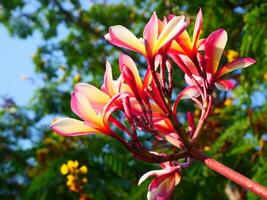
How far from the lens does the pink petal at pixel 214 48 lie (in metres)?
0.92

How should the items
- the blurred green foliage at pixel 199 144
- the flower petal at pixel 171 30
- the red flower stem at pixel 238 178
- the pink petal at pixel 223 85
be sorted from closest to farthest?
Answer: 1. the red flower stem at pixel 238 178
2. the flower petal at pixel 171 30
3. the pink petal at pixel 223 85
4. the blurred green foliage at pixel 199 144

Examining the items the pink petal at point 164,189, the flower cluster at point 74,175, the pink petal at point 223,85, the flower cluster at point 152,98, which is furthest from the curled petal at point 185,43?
the flower cluster at point 74,175

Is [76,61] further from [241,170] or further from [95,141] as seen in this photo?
[241,170]

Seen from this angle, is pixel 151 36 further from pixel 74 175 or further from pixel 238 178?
pixel 74 175

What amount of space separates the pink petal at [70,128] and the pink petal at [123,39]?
0.16 metres

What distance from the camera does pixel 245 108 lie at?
3021 mm

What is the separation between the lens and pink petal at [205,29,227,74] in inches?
36.4

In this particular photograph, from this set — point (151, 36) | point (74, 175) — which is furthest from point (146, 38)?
point (74, 175)

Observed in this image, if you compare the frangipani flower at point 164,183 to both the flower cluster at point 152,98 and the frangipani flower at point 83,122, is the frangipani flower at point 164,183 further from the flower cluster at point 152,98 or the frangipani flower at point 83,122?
the frangipani flower at point 83,122

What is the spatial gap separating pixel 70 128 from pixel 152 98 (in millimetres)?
157

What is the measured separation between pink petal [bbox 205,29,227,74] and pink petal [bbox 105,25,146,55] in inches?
5.1

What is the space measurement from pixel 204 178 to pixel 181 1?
1329 mm

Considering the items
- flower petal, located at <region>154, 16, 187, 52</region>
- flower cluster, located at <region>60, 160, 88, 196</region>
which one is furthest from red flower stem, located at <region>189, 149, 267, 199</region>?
flower cluster, located at <region>60, 160, 88, 196</region>

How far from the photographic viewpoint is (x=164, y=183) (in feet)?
2.87
